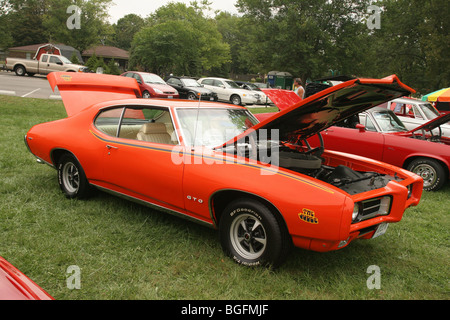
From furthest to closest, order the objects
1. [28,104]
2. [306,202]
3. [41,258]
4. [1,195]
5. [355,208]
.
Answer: [28,104] < [1,195] < [41,258] < [355,208] < [306,202]

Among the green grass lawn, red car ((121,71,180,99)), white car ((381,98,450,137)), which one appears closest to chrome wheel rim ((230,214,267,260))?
the green grass lawn

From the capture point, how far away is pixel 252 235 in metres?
3.16

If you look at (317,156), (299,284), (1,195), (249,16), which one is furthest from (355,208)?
(249,16)

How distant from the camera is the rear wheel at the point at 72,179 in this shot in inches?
177

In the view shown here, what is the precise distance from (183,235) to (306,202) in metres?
1.57

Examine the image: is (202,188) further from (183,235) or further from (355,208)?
(355,208)

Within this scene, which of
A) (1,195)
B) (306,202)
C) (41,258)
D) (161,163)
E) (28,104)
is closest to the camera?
(306,202)

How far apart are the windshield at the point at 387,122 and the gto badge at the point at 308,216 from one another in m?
4.87

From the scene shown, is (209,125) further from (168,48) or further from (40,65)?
(168,48)

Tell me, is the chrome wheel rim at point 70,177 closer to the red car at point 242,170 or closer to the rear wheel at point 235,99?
the red car at point 242,170

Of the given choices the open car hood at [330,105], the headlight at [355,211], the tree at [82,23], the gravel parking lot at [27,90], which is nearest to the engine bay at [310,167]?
the open car hood at [330,105]

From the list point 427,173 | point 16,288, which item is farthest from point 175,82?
point 16,288
